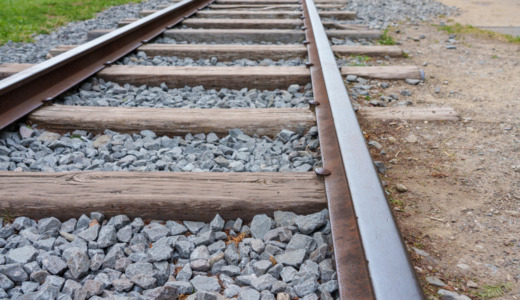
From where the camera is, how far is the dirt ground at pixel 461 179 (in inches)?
50.9

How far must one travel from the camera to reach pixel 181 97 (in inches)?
98.7

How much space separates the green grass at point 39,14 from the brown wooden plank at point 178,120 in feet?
10.6

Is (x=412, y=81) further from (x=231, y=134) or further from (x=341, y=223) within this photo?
(x=341, y=223)

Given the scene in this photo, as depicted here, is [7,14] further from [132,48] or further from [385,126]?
[385,126]

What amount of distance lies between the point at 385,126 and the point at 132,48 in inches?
80.1

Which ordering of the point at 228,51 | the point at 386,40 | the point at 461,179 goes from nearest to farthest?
1. the point at 461,179
2. the point at 228,51
3. the point at 386,40

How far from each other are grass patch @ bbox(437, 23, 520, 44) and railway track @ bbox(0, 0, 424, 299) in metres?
1.59

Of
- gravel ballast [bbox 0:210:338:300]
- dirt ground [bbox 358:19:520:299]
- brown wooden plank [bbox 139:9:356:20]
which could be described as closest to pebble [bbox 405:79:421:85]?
dirt ground [bbox 358:19:520:299]

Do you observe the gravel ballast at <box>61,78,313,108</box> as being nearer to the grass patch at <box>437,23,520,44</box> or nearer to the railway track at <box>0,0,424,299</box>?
the railway track at <box>0,0,424,299</box>

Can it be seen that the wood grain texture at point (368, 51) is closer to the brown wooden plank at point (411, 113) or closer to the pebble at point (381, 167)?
the brown wooden plank at point (411, 113)

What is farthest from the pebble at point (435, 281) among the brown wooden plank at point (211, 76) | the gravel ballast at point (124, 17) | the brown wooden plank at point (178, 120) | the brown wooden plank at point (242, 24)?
the brown wooden plank at point (242, 24)

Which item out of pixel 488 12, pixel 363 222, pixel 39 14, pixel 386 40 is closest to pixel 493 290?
pixel 363 222

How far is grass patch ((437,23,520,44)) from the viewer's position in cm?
451

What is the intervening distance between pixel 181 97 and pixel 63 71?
722 mm
